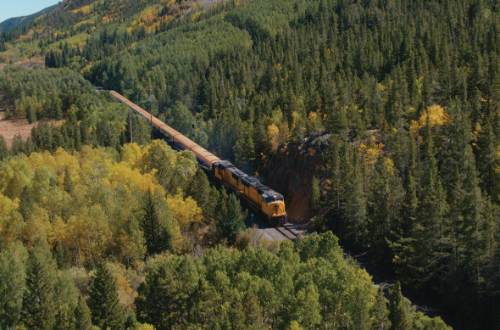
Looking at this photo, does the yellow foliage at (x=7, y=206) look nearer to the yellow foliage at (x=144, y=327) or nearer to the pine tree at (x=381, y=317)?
the yellow foliage at (x=144, y=327)

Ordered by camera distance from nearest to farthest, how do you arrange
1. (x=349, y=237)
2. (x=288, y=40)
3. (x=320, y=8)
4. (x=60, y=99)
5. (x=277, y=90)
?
(x=349, y=237) < (x=277, y=90) < (x=60, y=99) < (x=288, y=40) < (x=320, y=8)

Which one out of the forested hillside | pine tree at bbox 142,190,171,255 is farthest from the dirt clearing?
pine tree at bbox 142,190,171,255

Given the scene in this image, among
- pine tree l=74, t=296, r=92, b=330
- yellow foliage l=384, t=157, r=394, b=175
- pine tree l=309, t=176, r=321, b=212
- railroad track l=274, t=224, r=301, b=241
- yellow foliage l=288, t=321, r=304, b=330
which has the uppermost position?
pine tree l=74, t=296, r=92, b=330

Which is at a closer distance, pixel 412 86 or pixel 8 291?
pixel 8 291

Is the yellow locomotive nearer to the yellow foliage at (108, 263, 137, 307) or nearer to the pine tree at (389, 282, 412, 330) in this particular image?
the yellow foliage at (108, 263, 137, 307)

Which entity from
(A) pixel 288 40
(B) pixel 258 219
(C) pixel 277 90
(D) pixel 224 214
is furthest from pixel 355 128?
(A) pixel 288 40

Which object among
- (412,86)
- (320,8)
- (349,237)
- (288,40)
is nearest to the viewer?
(349,237)

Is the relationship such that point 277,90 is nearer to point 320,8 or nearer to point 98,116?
point 98,116
